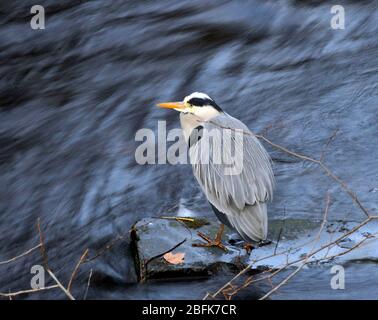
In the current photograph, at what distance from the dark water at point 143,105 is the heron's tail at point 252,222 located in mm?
338

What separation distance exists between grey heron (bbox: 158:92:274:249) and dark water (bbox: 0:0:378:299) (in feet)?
1.29

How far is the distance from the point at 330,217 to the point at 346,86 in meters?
2.44

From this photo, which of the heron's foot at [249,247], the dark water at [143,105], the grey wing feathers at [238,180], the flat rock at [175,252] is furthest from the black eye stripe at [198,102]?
the heron's foot at [249,247]

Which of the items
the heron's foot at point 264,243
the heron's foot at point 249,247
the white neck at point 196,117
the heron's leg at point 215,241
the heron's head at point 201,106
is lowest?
the heron's foot at point 249,247

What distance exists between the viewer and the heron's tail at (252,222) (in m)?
5.20

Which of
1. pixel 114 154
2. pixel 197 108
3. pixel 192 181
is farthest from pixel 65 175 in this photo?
pixel 197 108

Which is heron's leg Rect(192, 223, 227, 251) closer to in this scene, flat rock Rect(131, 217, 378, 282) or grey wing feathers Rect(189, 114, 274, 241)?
flat rock Rect(131, 217, 378, 282)

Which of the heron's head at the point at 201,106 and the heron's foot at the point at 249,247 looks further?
the heron's head at the point at 201,106

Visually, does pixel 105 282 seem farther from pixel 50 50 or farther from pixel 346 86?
pixel 50 50

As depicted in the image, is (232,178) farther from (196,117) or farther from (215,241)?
(196,117)

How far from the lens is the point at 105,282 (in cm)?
546

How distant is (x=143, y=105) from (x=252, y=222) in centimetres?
315
